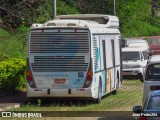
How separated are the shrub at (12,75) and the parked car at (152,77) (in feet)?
25.3

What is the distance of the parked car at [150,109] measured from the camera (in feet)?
36.5

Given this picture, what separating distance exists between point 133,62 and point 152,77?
59.6 feet

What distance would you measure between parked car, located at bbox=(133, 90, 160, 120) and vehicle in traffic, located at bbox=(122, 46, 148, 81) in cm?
2186

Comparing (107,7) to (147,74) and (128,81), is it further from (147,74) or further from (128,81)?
(147,74)

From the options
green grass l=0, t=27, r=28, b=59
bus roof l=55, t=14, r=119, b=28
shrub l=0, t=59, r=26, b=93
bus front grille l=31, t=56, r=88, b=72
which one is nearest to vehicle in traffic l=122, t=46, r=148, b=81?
green grass l=0, t=27, r=28, b=59

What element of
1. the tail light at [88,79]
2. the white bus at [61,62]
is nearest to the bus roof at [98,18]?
the white bus at [61,62]

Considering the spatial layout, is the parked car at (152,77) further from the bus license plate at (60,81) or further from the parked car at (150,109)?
the bus license plate at (60,81)

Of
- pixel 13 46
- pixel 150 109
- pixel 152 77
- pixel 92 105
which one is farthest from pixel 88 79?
pixel 13 46

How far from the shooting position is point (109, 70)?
80.1ft

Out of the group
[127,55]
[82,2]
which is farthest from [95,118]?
[82,2]

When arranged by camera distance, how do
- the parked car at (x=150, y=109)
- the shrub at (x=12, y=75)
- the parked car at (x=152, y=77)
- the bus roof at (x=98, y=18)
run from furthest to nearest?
the bus roof at (x=98, y=18) → the shrub at (x=12, y=75) → the parked car at (x=152, y=77) → the parked car at (x=150, y=109)

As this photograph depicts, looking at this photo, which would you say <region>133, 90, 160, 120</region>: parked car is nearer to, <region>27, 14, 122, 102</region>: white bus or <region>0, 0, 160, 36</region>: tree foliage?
<region>27, 14, 122, 102</region>: white bus

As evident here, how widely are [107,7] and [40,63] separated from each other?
34.9 metres

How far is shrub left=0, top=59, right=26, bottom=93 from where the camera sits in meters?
23.5
